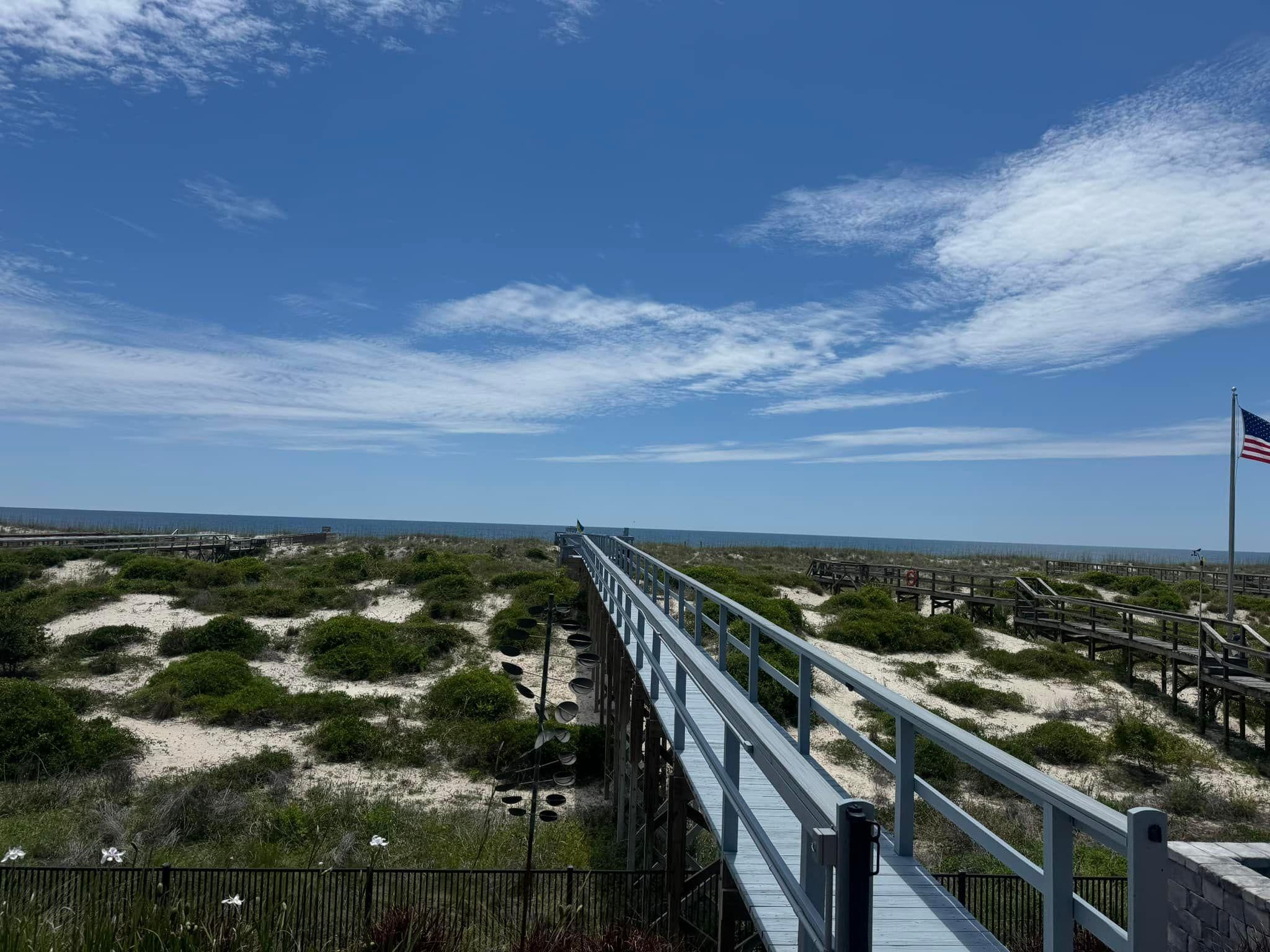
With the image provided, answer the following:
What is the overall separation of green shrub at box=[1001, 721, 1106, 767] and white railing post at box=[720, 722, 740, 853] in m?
12.8

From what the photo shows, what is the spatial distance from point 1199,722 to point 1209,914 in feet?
47.0

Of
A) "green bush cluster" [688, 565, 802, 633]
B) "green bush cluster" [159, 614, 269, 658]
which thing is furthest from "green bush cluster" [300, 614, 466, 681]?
"green bush cluster" [688, 565, 802, 633]

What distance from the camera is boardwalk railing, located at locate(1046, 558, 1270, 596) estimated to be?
1561 inches

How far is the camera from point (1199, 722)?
19.4 metres

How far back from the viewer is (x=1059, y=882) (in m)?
3.06

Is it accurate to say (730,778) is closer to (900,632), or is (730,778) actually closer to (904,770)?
(904,770)

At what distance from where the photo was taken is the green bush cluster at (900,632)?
2602 centimetres

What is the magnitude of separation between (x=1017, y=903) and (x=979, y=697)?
36.0ft

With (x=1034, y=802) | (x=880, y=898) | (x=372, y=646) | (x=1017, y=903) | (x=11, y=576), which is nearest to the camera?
(x=1034, y=802)

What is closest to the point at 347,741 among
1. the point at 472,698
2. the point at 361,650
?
the point at 472,698

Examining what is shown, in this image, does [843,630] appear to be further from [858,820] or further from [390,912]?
[858,820]

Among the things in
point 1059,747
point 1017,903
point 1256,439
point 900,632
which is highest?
point 1256,439

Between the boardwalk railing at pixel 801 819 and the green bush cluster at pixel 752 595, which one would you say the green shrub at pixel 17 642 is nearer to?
the green bush cluster at pixel 752 595

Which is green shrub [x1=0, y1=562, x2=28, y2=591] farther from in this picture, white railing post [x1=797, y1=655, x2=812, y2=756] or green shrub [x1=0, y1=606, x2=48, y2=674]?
white railing post [x1=797, y1=655, x2=812, y2=756]
